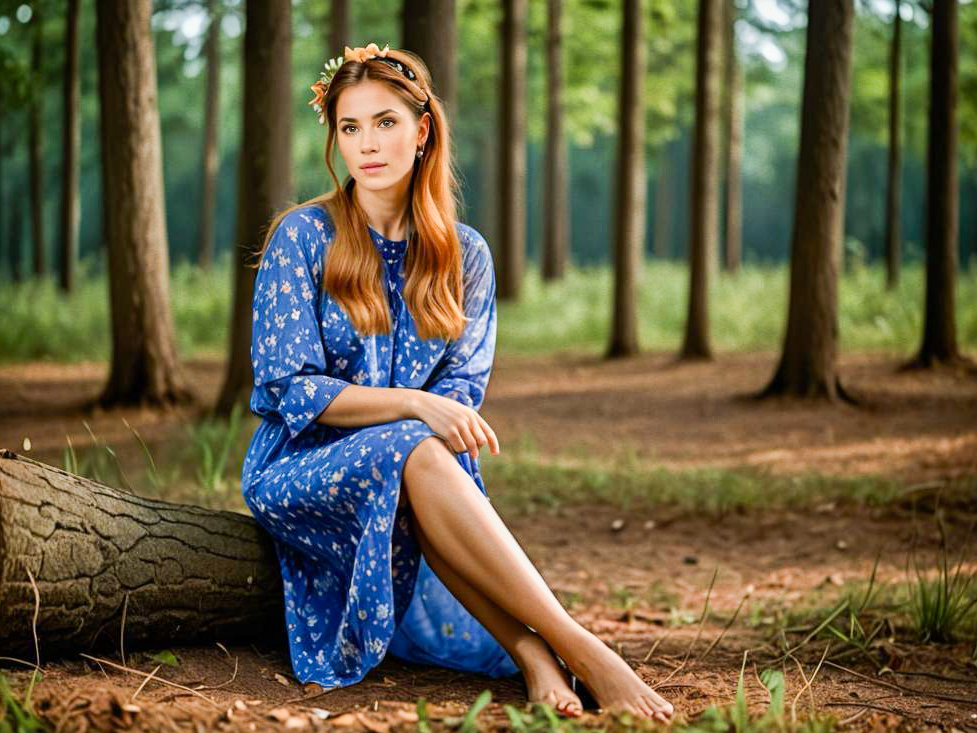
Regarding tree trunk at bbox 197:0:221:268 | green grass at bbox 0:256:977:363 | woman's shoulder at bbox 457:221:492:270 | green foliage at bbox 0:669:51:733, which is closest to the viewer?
green foliage at bbox 0:669:51:733

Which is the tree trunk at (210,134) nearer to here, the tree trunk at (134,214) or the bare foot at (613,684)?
the tree trunk at (134,214)

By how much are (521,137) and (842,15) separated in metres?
8.39

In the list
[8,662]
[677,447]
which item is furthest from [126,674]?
[677,447]

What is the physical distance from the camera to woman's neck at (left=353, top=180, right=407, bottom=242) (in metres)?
3.59

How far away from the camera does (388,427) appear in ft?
10.5

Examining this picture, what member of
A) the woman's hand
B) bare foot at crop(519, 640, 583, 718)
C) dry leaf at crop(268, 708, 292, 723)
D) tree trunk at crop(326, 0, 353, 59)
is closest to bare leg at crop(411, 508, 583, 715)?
bare foot at crop(519, 640, 583, 718)

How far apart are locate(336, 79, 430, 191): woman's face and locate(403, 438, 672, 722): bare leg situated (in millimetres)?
943

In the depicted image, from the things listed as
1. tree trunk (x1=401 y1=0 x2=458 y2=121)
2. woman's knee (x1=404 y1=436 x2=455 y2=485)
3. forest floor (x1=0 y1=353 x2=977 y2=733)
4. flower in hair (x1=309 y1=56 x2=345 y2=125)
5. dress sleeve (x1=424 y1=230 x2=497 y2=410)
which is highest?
tree trunk (x1=401 y1=0 x2=458 y2=121)

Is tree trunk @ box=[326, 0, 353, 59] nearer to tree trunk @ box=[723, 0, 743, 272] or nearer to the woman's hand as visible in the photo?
tree trunk @ box=[723, 0, 743, 272]

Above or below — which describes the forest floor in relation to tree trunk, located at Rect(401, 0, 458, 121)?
below

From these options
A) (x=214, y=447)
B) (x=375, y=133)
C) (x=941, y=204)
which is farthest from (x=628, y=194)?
(x=375, y=133)

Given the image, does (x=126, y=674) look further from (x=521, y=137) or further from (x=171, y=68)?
(x=171, y=68)

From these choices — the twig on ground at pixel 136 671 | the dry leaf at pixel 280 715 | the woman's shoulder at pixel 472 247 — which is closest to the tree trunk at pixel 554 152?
the woman's shoulder at pixel 472 247

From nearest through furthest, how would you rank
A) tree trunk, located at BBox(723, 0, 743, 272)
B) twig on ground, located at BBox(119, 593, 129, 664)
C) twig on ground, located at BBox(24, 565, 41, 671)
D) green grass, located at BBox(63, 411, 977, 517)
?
1. twig on ground, located at BBox(24, 565, 41, 671)
2. twig on ground, located at BBox(119, 593, 129, 664)
3. green grass, located at BBox(63, 411, 977, 517)
4. tree trunk, located at BBox(723, 0, 743, 272)
